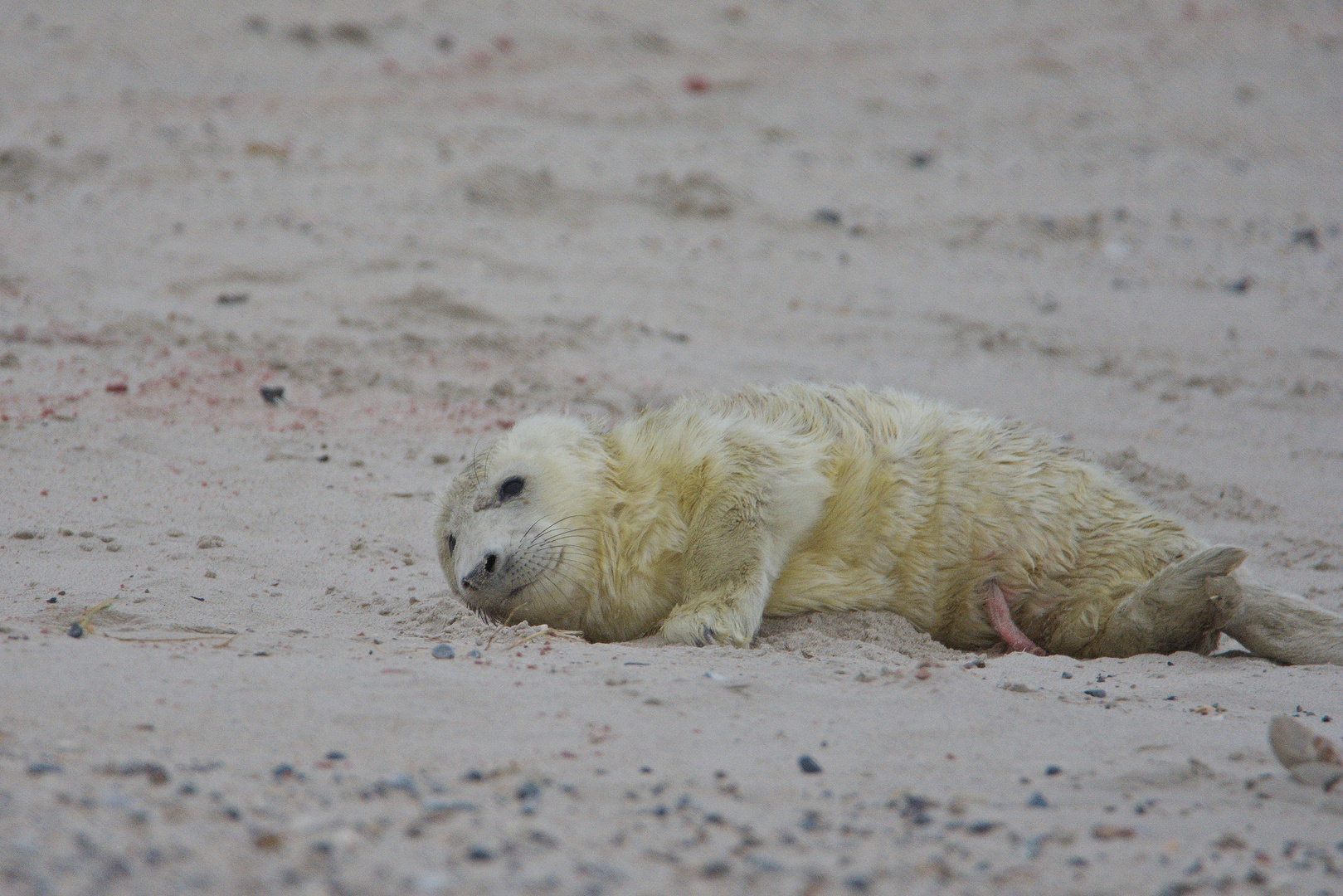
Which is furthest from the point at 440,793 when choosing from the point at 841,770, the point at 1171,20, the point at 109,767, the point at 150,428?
the point at 1171,20

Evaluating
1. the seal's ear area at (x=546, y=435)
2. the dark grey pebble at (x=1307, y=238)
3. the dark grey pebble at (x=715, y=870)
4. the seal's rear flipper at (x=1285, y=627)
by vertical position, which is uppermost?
the dark grey pebble at (x=1307, y=238)

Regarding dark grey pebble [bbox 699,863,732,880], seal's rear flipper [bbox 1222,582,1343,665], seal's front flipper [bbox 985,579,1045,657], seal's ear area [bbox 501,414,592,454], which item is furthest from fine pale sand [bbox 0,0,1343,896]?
seal's ear area [bbox 501,414,592,454]

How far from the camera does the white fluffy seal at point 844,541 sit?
394cm

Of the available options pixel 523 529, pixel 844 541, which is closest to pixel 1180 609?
pixel 844 541

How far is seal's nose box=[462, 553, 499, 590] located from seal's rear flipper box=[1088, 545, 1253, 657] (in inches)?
76.4

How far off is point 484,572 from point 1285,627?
2.42 metres

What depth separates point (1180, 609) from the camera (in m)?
3.89

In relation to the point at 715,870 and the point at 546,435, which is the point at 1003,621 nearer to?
the point at 546,435

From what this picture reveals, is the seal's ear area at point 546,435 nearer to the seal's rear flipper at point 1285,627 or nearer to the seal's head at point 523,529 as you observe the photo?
the seal's head at point 523,529

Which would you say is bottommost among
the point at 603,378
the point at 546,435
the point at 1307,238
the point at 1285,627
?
the point at 1285,627

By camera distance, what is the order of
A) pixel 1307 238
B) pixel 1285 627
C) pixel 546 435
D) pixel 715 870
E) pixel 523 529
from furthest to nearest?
pixel 1307 238, pixel 546 435, pixel 523 529, pixel 1285 627, pixel 715 870

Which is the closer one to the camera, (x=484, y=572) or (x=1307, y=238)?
(x=484, y=572)

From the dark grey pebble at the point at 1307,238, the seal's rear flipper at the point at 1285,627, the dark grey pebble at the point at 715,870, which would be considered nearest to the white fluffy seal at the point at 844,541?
the seal's rear flipper at the point at 1285,627

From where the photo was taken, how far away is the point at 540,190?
29.2ft
